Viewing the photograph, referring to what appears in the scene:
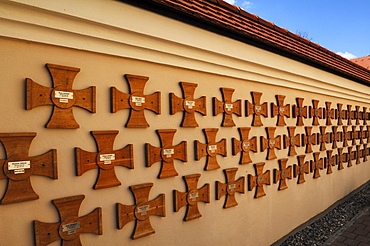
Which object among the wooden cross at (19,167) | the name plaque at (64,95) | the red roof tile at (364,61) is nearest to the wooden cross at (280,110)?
the name plaque at (64,95)

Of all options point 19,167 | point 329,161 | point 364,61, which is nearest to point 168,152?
point 19,167

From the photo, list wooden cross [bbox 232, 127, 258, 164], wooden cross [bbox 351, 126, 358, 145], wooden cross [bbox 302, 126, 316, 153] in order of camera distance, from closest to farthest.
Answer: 1. wooden cross [bbox 232, 127, 258, 164]
2. wooden cross [bbox 302, 126, 316, 153]
3. wooden cross [bbox 351, 126, 358, 145]

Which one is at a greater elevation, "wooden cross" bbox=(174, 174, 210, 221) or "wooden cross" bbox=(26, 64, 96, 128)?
"wooden cross" bbox=(26, 64, 96, 128)

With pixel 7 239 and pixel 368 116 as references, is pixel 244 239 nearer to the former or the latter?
pixel 7 239

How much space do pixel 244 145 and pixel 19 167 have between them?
2.63m

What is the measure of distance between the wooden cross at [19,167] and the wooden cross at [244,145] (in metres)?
2.28

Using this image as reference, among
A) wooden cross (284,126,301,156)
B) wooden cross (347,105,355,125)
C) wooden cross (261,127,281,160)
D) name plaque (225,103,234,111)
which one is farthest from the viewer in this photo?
wooden cross (347,105,355,125)

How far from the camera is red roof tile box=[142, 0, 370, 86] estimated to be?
2.53 m

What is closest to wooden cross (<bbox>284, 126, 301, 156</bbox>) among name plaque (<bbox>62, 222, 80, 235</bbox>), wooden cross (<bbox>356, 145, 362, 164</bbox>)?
name plaque (<bbox>62, 222, 80, 235</bbox>)

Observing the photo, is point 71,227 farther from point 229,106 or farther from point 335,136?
point 335,136

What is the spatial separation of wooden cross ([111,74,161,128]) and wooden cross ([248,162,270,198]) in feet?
6.24

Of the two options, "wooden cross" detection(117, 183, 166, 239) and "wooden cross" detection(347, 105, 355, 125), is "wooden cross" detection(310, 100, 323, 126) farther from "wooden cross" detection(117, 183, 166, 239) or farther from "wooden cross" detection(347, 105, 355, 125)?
"wooden cross" detection(117, 183, 166, 239)

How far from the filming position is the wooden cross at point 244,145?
3256mm

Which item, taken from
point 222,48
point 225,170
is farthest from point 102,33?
point 225,170
